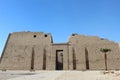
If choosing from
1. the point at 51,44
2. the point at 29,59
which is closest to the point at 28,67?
the point at 29,59

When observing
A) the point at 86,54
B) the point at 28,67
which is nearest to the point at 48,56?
the point at 28,67

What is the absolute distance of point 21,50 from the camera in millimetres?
48625

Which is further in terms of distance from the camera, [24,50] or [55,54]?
[24,50]

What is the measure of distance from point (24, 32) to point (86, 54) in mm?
18844

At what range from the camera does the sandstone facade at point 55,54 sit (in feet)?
150

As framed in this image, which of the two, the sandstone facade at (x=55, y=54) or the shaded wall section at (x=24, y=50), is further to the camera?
the shaded wall section at (x=24, y=50)

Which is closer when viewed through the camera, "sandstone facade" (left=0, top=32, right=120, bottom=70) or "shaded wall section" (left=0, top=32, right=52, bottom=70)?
"sandstone facade" (left=0, top=32, right=120, bottom=70)

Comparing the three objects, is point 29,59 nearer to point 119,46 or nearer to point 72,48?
point 72,48

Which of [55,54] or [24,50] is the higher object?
[24,50]

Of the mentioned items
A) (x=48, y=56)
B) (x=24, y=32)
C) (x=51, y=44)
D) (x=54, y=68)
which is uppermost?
(x=24, y=32)

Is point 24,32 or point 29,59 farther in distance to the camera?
point 24,32

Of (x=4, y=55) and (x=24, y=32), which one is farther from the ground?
(x=24, y=32)

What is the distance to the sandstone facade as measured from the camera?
45719mm

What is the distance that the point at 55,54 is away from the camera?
46.8 meters
